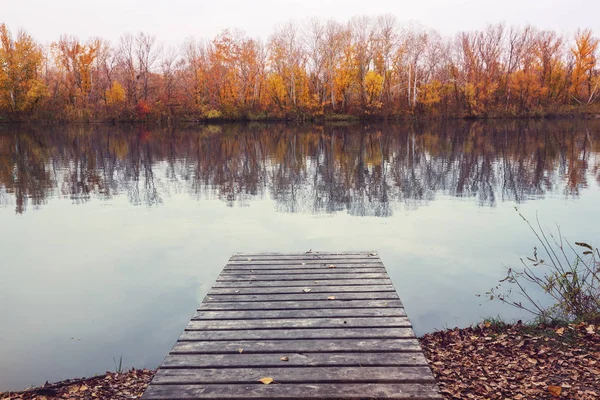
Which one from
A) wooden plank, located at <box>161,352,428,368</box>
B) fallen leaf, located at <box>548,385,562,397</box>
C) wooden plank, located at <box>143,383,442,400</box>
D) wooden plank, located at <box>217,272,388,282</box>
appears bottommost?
fallen leaf, located at <box>548,385,562,397</box>

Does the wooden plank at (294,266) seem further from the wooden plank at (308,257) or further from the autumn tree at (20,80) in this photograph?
the autumn tree at (20,80)

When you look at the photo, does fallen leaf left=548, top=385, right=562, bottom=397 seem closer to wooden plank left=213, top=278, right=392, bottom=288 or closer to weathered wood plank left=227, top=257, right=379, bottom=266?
wooden plank left=213, top=278, right=392, bottom=288

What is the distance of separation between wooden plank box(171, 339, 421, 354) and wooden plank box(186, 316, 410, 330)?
0.30 m

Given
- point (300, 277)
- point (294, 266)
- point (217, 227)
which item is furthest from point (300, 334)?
point (217, 227)

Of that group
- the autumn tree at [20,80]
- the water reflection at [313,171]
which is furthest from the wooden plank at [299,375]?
the autumn tree at [20,80]

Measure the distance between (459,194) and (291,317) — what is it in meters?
11.8

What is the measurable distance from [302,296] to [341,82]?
2170 inches

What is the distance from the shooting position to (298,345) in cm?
418

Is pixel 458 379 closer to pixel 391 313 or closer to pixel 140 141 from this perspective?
pixel 391 313

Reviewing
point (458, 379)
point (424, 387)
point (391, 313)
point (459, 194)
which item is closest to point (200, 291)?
point (391, 313)

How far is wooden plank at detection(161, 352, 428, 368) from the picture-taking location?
3.85 metres

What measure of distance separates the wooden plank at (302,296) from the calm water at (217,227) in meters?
1.21

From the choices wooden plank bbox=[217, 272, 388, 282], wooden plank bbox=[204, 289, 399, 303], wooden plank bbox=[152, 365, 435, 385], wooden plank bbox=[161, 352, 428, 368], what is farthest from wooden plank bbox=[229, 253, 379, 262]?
wooden plank bbox=[152, 365, 435, 385]

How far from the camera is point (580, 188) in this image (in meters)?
15.6
